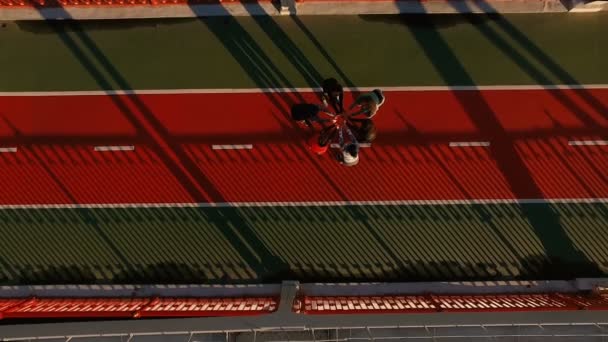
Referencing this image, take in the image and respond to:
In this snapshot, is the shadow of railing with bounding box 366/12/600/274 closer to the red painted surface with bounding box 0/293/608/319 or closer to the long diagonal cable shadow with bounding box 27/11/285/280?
the red painted surface with bounding box 0/293/608/319

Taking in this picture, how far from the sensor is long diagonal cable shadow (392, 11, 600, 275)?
39.6ft

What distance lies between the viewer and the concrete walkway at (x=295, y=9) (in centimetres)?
1221

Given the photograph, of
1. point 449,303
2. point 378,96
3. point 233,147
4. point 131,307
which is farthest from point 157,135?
point 449,303

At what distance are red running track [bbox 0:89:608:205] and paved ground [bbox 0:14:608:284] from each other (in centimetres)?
4

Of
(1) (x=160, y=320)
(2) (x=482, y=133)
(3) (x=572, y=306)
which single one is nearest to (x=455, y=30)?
(2) (x=482, y=133)

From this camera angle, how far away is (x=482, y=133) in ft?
40.2

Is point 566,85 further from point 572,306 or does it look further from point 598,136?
point 572,306

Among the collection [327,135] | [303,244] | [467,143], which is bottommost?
[303,244]

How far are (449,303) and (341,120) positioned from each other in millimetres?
5468

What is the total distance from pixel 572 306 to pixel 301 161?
25.2 ft

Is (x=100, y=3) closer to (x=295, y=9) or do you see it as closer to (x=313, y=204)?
(x=295, y=9)

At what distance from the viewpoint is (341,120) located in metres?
11.5

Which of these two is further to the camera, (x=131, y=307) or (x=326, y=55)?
(x=326, y=55)

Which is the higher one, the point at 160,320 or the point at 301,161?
the point at 301,161
